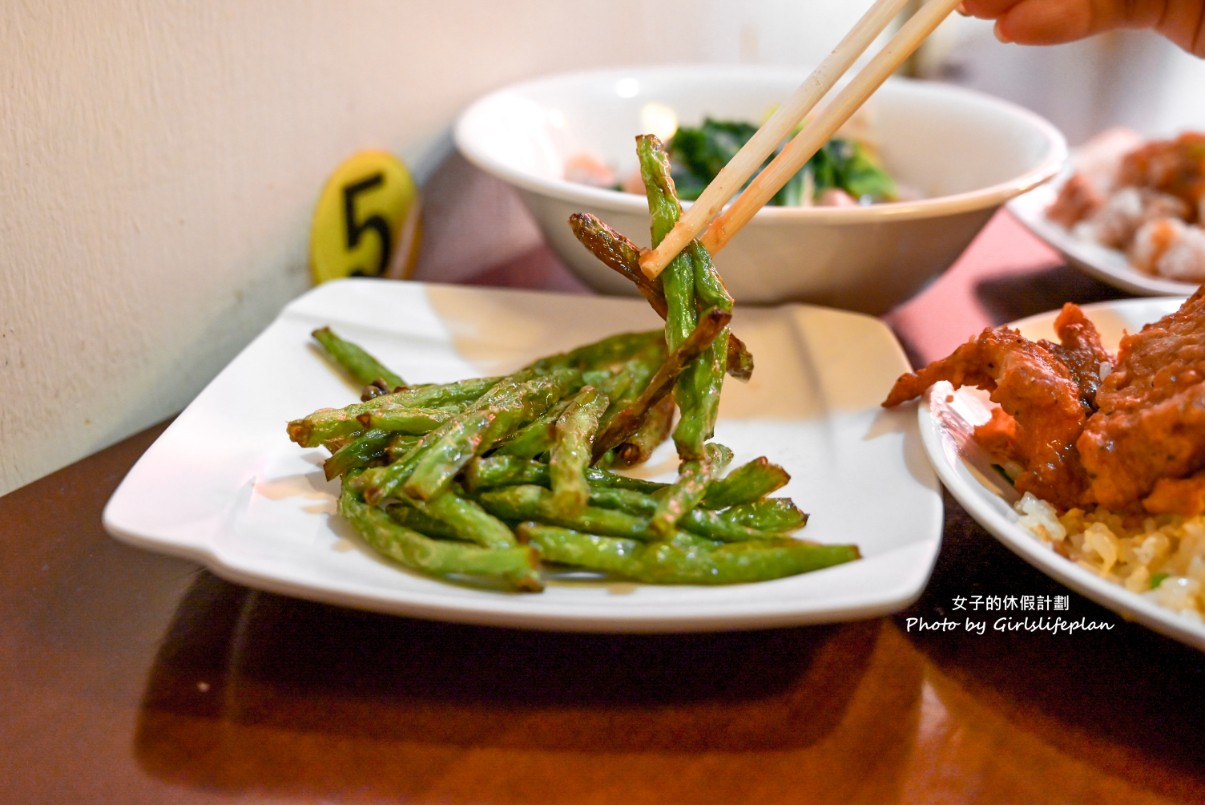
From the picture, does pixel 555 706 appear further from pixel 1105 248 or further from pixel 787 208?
pixel 1105 248

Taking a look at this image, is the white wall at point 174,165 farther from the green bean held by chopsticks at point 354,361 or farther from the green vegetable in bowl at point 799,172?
the green vegetable in bowl at point 799,172

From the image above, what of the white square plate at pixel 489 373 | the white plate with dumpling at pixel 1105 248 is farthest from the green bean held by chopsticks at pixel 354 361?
the white plate with dumpling at pixel 1105 248

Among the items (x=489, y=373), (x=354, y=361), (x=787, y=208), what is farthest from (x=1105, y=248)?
(x=354, y=361)

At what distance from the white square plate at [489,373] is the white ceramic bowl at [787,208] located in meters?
0.13

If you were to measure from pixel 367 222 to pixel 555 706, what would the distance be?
1369 mm

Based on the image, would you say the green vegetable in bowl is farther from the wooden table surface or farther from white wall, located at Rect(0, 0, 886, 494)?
the wooden table surface

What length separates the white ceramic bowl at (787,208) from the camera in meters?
1.72

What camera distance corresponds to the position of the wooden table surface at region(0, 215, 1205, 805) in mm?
1001

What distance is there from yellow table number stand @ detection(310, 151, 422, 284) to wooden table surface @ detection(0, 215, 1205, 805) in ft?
3.06

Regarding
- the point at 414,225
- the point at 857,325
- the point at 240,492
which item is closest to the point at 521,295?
the point at 414,225

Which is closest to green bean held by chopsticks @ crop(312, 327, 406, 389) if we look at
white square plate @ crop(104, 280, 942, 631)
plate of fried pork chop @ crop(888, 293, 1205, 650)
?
white square plate @ crop(104, 280, 942, 631)

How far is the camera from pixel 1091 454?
1159mm

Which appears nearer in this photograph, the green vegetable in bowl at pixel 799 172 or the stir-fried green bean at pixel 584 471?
the stir-fried green bean at pixel 584 471

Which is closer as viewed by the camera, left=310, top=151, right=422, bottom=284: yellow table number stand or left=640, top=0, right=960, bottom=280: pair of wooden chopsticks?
left=640, top=0, right=960, bottom=280: pair of wooden chopsticks
